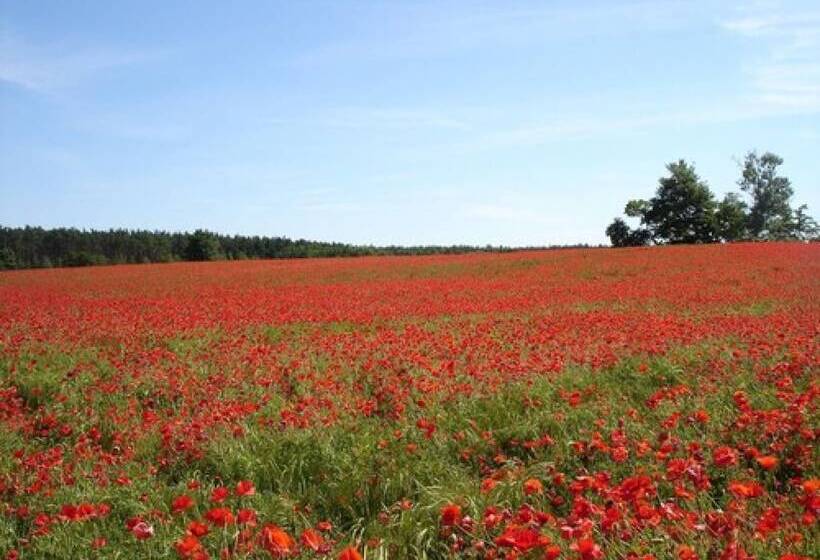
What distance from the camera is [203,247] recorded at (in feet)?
275

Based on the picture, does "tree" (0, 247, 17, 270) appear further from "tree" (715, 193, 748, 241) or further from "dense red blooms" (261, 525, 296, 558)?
"dense red blooms" (261, 525, 296, 558)

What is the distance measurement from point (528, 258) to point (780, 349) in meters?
29.5

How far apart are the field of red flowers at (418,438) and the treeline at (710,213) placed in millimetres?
49144

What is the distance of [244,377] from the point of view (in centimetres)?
898

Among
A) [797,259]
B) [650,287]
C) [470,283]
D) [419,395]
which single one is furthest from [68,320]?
[797,259]

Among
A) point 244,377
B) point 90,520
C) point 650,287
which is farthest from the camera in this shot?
point 650,287

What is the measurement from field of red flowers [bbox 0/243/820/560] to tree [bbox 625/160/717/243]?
161 ft

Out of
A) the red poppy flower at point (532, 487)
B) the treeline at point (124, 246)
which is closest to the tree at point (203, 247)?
the treeline at point (124, 246)

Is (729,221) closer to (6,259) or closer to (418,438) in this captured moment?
(418,438)

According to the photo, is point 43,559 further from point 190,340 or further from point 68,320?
point 68,320

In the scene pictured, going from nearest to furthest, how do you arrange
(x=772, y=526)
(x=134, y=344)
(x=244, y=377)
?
(x=772, y=526)
(x=244, y=377)
(x=134, y=344)

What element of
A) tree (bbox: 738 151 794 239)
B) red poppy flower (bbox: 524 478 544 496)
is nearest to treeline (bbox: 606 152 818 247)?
tree (bbox: 738 151 794 239)

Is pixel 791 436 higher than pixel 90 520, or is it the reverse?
pixel 791 436

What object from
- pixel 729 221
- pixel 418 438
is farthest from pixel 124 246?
pixel 418 438
